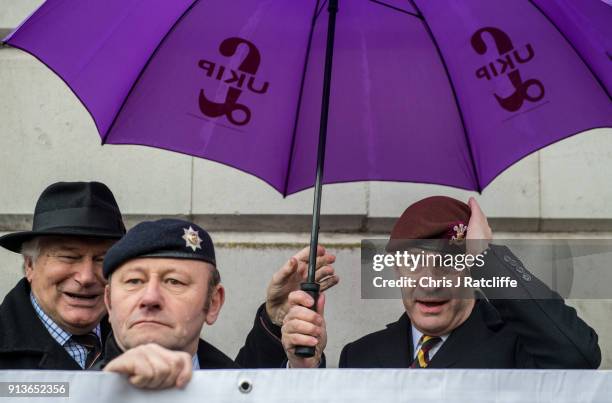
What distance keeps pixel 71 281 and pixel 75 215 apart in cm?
23

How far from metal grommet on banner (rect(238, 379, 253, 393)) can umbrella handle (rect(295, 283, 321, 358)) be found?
0.79 m

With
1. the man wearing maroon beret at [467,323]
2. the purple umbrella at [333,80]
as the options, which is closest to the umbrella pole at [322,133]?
the purple umbrella at [333,80]

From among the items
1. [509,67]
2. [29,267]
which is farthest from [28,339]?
[509,67]

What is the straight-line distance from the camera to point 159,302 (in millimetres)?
2627

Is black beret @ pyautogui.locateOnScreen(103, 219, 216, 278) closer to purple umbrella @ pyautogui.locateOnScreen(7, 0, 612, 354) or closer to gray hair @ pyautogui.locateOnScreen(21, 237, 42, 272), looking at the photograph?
purple umbrella @ pyautogui.locateOnScreen(7, 0, 612, 354)

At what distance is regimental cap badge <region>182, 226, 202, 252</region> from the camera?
2742mm

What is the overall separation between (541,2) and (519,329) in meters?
0.98

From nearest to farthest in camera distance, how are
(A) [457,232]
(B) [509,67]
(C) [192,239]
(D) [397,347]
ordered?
(C) [192,239] < (B) [509,67] < (A) [457,232] < (D) [397,347]

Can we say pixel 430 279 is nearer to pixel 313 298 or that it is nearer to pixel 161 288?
pixel 313 298

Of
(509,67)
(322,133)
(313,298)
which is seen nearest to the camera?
(313,298)

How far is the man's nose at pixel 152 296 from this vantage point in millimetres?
2607

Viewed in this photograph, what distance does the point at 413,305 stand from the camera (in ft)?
11.1

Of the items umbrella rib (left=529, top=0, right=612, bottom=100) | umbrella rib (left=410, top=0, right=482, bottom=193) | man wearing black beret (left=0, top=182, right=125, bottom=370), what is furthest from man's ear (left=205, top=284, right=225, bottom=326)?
umbrella rib (left=529, top=0, right=612, bottom=100)

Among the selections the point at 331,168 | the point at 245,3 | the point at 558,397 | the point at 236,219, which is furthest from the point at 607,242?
the point at 558,397
